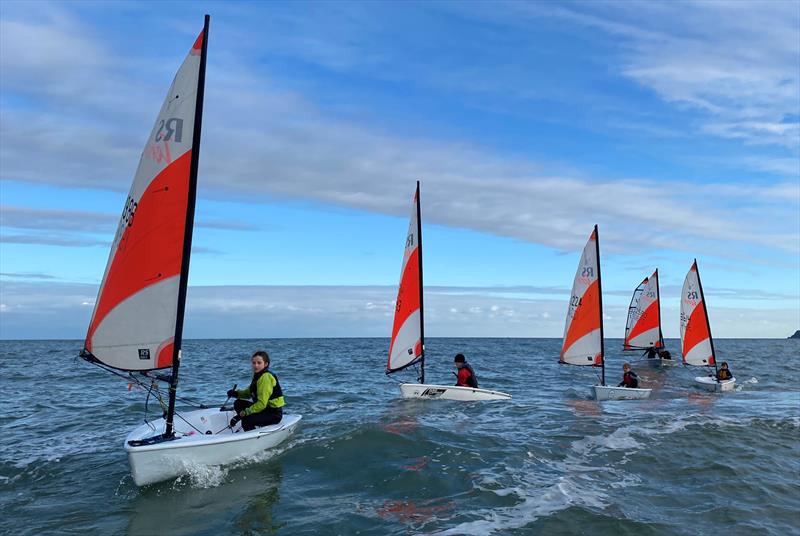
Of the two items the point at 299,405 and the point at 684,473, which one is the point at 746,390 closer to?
the point at 684,473

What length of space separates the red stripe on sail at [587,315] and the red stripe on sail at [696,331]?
34.4 ft

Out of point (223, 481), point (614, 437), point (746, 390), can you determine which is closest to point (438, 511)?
point (223, 481)

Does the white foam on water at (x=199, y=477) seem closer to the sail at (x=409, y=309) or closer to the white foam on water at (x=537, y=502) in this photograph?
the white foam on water at (x=537, y=502)

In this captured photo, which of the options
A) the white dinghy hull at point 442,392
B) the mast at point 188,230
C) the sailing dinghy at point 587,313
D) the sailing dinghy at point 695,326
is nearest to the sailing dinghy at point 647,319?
the sailing dinghy at point 695,326

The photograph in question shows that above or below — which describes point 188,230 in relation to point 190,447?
above

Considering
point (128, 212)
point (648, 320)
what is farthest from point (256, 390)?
point (648, 320)

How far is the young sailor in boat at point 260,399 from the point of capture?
1000 centimetres

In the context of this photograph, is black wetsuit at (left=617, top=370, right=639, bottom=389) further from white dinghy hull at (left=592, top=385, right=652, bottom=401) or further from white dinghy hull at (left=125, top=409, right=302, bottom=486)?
white dinghy hull at (left=125, top=409, right=302, bottom=486)

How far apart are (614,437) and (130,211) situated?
35.7 feet

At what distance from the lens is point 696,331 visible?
28875mm

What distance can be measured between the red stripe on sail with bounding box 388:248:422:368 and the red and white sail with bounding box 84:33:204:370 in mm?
10727

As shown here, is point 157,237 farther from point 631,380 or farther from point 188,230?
point 631,380

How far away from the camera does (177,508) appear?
324 inches

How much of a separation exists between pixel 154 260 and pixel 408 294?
436 inches
